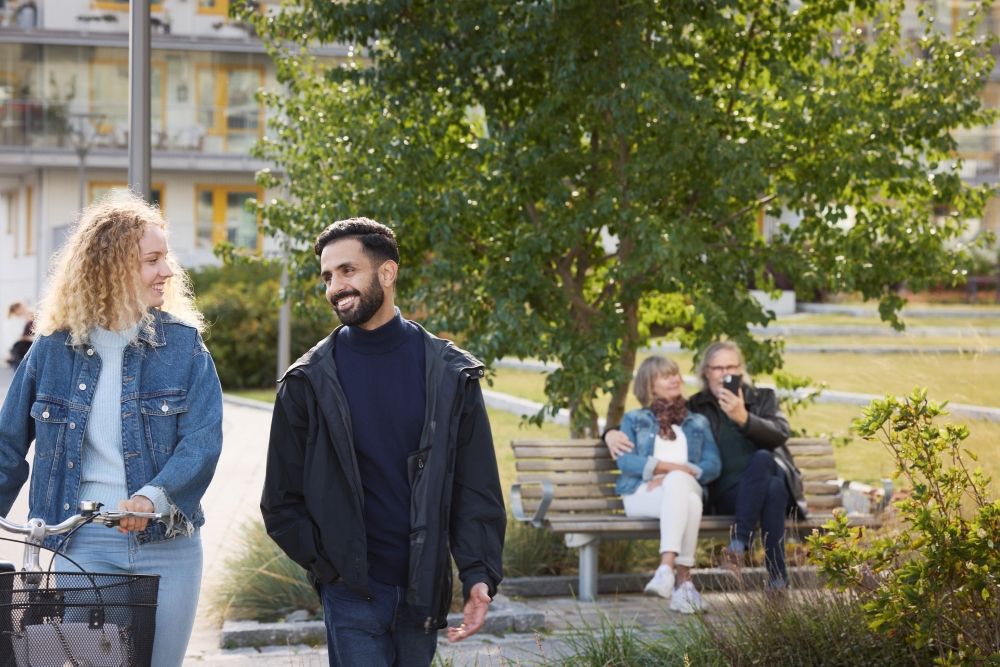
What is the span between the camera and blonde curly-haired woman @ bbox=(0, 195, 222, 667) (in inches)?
155

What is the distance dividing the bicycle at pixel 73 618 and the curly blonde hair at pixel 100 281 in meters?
1.01

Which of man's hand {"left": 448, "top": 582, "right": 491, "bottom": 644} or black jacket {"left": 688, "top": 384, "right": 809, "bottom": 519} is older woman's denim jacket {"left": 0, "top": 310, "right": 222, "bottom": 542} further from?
black jacket {"left": 688, "top": 384, "right": 809, "bottom": 519}

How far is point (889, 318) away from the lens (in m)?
9.92

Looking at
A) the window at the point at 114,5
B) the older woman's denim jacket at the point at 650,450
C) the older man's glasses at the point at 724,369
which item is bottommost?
the older woman's denim jacket at the point at 650,450

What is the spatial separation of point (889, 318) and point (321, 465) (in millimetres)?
6780

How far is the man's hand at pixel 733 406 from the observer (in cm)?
844

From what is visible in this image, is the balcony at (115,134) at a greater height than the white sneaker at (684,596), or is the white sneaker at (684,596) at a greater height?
the balcony at (115,134)

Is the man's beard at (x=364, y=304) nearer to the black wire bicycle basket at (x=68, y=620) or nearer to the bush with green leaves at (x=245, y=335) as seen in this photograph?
the black wire bicycle basket at (x=68, y=620)

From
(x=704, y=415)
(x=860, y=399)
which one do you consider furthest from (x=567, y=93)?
(x=860, y=399)

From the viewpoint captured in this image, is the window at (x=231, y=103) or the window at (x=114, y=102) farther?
the window at (x=231, y=103)

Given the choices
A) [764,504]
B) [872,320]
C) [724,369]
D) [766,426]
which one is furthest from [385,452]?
[872,320]

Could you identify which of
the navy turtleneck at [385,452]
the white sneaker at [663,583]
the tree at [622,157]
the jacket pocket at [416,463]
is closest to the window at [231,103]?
the tree at [622,157]

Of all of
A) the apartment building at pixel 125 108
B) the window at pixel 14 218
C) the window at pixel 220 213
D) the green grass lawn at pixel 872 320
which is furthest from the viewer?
the window at pixel 14 218

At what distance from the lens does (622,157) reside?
31.7 ft
